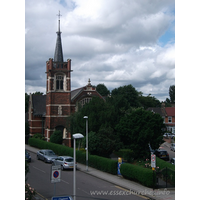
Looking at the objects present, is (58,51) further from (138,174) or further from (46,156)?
(138,174)

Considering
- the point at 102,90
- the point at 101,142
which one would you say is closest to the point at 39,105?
the point at 101,142

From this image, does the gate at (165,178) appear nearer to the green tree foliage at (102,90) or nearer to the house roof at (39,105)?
the house roof at (39,105)

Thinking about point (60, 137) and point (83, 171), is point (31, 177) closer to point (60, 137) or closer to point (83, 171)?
point (83, 171)

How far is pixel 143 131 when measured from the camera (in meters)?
26.5

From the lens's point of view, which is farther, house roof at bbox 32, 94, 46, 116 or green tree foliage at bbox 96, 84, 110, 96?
green tree foliage at bbox 96, 84, 110, 96

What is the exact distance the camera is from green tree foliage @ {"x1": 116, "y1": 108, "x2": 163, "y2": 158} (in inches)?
1045

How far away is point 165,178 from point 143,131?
7.89m

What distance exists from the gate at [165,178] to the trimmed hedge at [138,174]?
0.77 meters

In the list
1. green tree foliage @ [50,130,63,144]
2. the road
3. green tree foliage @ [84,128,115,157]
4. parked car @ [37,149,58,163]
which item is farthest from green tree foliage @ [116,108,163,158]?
green tree foliage @ [50,130,63,144]

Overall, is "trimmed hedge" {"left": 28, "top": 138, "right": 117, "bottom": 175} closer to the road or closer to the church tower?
the road

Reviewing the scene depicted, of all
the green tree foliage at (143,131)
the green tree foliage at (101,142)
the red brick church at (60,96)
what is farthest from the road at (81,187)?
the red brick church at (60,96)

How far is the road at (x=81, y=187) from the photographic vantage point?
54.3ft

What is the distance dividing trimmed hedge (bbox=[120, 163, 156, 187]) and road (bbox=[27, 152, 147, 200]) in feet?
5.52
